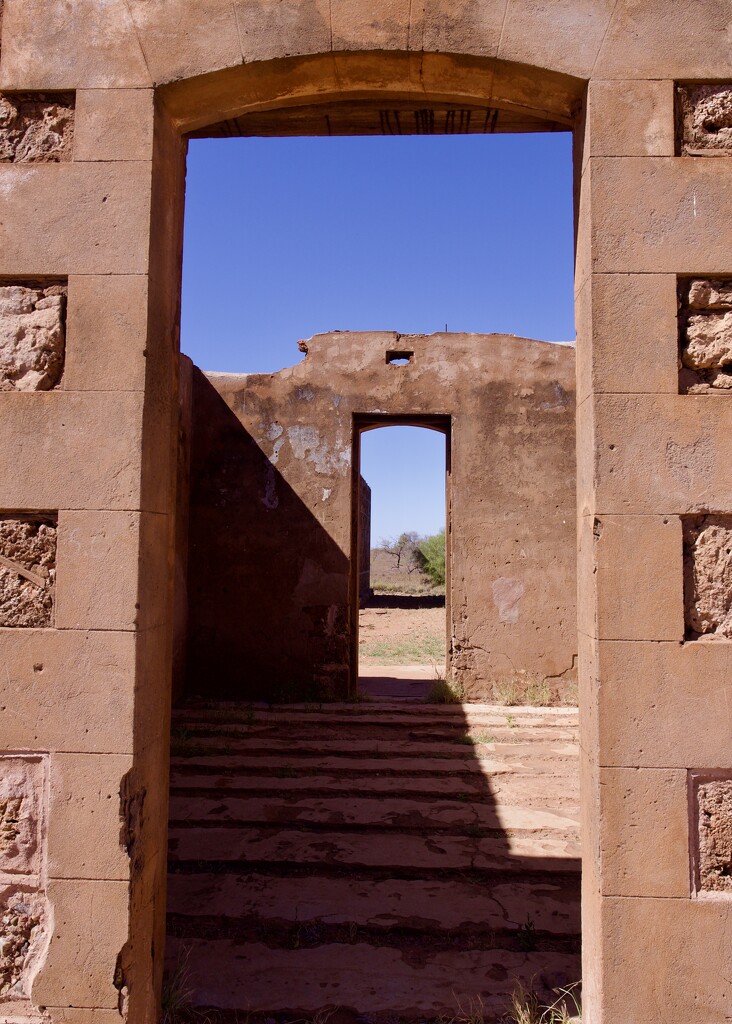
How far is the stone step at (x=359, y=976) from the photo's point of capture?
2.92 meters

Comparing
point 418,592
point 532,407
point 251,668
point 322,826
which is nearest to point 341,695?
point 251,668

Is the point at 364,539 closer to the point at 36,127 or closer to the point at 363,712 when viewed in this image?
the point at 363,712

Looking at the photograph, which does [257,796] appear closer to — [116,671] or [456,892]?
[456,892]

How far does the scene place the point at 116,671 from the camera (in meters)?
2.38

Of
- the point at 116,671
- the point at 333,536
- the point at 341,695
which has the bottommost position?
the point at 341,695

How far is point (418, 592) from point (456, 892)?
21084 mm

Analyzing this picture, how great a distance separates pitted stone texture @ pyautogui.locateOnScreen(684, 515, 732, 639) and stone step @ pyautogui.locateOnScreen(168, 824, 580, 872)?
2534 mm

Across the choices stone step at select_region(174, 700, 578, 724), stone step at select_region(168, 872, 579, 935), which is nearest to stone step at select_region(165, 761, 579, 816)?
stone step at select_region(168, 872, 579, 935)

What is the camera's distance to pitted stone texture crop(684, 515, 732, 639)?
7.70ft

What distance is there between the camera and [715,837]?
228cm

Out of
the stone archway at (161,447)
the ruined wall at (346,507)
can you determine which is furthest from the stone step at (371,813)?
the ruined wall at (346,507)

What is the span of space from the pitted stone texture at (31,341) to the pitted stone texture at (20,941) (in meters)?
1.76

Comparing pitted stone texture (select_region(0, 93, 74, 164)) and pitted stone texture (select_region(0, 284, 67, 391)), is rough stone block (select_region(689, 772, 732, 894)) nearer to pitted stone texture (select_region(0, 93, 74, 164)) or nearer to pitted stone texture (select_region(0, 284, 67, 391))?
pitted stone texture (select_region(0, 284, 67, 391))

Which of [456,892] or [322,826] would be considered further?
[322,826]
